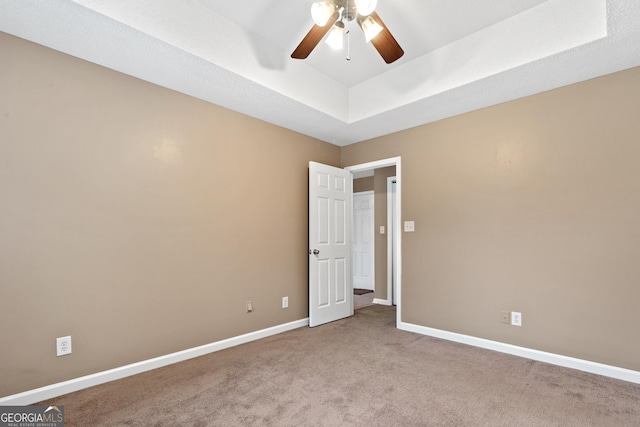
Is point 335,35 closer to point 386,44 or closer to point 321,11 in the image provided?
point 321,11

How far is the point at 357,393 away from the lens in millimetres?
2176

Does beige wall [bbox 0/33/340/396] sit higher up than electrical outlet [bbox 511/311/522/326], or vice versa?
beige wall [bbox 0/33/340/396]

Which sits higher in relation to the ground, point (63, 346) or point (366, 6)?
point (366, 6)

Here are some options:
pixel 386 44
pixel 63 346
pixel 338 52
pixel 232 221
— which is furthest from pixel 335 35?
pixel 63 346

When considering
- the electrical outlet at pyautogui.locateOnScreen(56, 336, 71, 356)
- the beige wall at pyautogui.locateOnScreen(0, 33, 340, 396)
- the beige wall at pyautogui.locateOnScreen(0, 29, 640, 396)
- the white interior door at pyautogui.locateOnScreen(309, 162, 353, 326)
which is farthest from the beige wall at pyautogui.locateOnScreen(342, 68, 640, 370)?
the electrical outlet at pyautogui.locateOnScreen(56, 336, 71, 356)

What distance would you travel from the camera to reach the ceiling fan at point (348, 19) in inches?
73.9

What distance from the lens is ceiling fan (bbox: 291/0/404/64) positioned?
6.15 feet

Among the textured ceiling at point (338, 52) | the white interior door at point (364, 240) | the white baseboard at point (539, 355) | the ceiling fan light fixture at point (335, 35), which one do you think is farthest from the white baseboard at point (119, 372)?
the white interior door at point (364, 240)

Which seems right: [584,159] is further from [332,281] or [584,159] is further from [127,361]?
[127,361]

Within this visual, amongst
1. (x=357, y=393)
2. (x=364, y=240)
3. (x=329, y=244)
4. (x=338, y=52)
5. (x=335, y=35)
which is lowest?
(x=357, y=393)

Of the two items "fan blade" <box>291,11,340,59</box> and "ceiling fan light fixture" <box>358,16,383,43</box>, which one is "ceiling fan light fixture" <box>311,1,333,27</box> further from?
"ceiling fan light fixture" <box>358,16,383,43</box>

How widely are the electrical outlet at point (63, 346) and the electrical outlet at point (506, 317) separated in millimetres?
3728

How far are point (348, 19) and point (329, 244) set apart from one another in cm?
263

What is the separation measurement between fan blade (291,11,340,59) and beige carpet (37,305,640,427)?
247 cm
